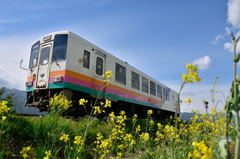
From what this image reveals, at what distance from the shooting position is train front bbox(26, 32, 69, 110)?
234 inches

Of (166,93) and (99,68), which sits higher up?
(99,68)

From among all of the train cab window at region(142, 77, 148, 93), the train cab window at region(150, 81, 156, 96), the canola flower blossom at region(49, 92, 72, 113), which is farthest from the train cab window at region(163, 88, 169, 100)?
the canola flower blossom at region(49, 92, 72, 113)

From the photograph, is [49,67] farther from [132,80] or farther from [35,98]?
[132,80]

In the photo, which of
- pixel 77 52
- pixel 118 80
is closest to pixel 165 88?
pixel 118 80

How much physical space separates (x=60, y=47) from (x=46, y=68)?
0.95 m

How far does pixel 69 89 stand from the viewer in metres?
5.72

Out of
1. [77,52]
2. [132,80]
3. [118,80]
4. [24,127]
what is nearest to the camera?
[24,127]

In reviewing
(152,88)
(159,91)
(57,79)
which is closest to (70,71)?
(57,79)

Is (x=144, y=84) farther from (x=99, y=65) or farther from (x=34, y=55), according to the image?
(x=34, y=55)

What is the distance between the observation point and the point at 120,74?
335 inches

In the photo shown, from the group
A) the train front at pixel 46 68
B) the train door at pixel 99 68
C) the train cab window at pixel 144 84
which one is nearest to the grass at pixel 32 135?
the train front at pixel 46 68

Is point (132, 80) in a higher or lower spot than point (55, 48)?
lower

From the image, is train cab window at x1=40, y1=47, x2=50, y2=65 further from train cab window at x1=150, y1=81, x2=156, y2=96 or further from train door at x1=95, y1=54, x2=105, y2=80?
train cab window at x1=150, y1=81, x2=156, y2=96

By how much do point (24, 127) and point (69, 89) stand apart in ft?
8.78
